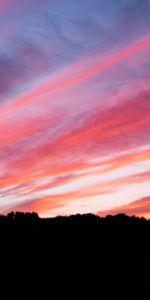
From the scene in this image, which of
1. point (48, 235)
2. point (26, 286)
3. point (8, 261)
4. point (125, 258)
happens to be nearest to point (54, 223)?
point (48, 235)

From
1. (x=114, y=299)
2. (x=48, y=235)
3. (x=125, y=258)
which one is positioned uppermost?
(x=48, y=235)

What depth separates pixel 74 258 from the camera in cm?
3309

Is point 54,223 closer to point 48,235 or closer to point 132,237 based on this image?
point 48,235

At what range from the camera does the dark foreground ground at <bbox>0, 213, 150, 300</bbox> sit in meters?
27.2

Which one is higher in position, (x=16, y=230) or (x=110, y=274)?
(x=16, y=230)

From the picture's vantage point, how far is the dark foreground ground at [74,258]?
27234mm

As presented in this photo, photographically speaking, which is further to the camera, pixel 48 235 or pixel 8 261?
pixel 48 235

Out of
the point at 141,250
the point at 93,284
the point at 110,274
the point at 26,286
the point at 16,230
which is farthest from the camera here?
the point at 141,250

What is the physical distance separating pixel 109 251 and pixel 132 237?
16.2ft

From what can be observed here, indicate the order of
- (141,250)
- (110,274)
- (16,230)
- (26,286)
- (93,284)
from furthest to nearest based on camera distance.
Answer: (141,250)
(16,230)
(110,274)
(93,284)
(26,286)

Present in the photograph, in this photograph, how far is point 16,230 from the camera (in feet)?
116

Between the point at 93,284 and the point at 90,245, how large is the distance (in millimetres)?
7959

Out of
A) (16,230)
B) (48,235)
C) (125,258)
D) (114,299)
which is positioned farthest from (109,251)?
(114,299)

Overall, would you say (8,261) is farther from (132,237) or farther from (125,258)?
(132,237)
